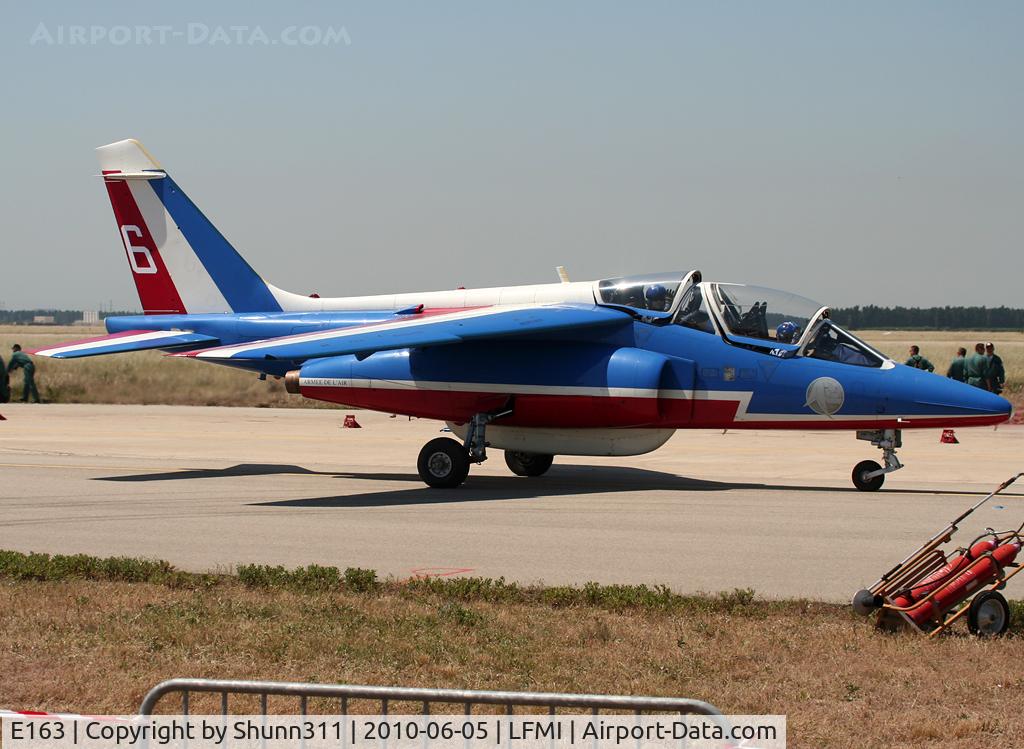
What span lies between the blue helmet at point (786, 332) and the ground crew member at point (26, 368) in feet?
71.8

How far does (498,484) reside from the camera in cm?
1655

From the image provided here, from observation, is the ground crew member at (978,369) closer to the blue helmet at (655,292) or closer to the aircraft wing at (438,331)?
the blue helmet at (655,292)

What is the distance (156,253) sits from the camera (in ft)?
65.2

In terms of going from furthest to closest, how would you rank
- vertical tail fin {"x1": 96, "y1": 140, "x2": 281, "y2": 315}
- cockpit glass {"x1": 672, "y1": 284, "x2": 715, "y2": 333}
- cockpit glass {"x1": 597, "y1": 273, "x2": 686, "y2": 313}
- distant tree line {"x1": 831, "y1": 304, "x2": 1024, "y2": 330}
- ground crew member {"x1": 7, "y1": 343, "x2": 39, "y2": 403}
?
distant tree line {"x1": 831, "y1": 304, "x2": 1024, "y2": 330}
ground crew member {"x1": 7, "y1": 343, "x2": 39, "y2": 403}
vertical tail fin {"x1": 96, "y1": 140, "x2": 281, "y2": 315}
cockpit glass {"x1": 597, "y1": 273, "x2": 686, "y2": 313}
cockpit glass {"x1": 672, "y1": 284, "x2": 715, "y2": 333}

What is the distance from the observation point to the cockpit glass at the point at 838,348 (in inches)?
582

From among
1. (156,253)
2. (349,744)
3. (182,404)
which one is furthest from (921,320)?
(349,744)

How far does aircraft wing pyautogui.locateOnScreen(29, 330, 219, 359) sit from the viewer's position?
672 inches

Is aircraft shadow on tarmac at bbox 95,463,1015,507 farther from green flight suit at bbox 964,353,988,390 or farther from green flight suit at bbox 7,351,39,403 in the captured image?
green flight suit at bbox 7,351,39,403

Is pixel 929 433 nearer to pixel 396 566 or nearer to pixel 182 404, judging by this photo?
pixel 396 566

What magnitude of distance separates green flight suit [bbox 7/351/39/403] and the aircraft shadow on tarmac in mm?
14666

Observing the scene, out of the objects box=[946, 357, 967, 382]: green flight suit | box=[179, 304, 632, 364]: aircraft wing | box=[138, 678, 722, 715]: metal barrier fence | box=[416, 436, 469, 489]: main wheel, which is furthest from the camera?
box=[946, 357, 967, 382]: green flight suit

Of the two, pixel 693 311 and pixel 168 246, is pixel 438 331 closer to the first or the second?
pixel 693 311
